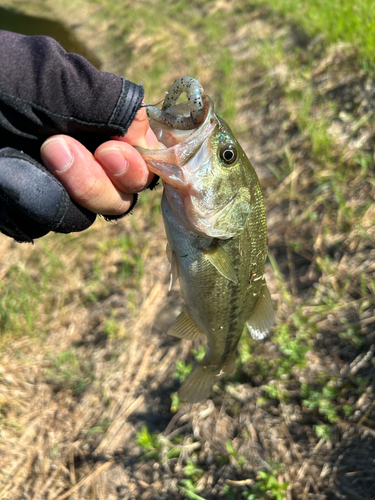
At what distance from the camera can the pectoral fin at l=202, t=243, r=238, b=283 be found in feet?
6.23

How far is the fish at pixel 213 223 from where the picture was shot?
69.2 inches

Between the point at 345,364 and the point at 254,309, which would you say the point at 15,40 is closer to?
the point at 254,309

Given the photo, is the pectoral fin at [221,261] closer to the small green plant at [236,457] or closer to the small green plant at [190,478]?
the small green plant at [236,457]

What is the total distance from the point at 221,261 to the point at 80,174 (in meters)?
0.81

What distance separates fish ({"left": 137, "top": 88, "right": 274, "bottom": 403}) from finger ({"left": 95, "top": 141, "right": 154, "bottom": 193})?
63mm

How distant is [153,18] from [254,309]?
11.0 meters

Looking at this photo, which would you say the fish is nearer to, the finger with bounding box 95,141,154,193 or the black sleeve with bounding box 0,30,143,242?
the finger with bounding box 95,141,154,193

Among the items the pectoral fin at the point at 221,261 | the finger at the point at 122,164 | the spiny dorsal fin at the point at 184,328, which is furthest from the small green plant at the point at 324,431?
the finger at the point at 122,164

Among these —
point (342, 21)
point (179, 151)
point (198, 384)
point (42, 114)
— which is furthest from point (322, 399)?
point (342, 21)

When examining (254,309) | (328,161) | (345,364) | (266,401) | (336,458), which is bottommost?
(266,401)

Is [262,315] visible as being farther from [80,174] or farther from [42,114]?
[42,114]

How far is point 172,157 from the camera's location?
1.73 meters

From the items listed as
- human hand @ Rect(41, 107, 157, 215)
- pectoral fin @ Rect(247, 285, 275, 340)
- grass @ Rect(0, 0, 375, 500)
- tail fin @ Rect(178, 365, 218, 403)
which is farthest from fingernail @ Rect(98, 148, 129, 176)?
grass @ Rect(0, 0, 375, 500)

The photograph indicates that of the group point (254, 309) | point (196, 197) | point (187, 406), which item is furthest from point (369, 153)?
point (187, 406)
